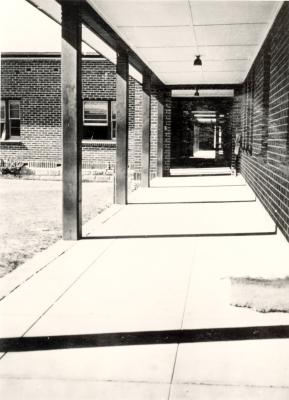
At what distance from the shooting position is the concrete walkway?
283 centimetres

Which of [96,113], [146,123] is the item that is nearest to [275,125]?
[146,123]

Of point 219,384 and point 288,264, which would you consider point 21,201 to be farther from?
point 219,384

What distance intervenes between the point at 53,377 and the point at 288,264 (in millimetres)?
3236

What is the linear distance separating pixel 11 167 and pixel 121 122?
27.0 ft

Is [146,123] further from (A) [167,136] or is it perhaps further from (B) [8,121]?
(B) [8,121]

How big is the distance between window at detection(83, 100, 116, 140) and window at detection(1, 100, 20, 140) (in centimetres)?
254

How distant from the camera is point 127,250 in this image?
619 cm

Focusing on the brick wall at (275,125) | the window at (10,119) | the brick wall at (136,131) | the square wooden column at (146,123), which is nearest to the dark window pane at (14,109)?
the window at (10,119)

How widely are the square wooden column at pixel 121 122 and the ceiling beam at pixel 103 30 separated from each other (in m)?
0.33

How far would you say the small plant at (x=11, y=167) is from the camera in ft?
57.2

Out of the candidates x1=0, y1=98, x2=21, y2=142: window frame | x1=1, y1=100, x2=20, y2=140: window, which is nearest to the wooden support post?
x1=0, y1=98, x2=21, y2=142: window frame

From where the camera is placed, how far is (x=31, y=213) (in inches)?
380

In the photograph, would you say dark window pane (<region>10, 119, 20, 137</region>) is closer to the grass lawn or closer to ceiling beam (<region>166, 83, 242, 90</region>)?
the grass lawn

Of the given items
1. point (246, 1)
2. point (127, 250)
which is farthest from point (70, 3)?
point (127, 250)
